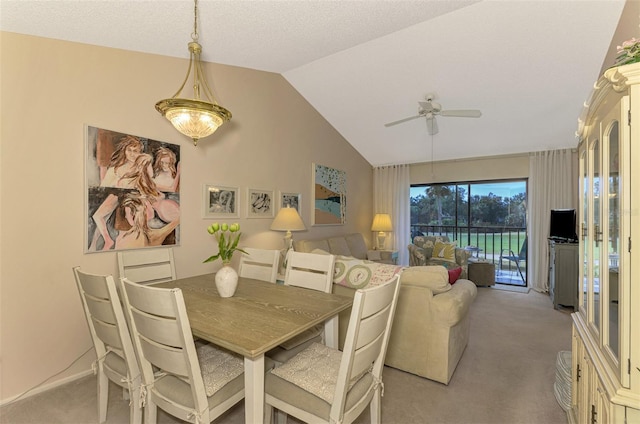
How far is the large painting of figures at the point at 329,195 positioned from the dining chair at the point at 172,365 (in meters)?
3.30

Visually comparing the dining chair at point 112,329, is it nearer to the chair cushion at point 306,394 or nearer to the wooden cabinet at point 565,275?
the chair cushion at point 306,394

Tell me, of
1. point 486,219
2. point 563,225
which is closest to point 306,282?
point 563,225

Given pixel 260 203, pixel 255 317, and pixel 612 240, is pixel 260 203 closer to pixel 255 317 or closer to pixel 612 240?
pixel 255 317

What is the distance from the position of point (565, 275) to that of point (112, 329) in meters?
4.93

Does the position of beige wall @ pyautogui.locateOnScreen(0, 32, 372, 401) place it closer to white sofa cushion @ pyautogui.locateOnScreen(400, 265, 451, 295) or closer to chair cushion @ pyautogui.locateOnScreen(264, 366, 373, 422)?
chair cushion @ pyautogui.locateOnScreen(264, 366, 373, 422)

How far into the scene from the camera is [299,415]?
132 cm

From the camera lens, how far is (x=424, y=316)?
2189 mm

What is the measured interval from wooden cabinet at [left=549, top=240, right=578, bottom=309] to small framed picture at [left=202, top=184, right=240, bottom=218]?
428 centimetres

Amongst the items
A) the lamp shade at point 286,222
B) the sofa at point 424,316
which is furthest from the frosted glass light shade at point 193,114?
the lamp shade at point 286,222

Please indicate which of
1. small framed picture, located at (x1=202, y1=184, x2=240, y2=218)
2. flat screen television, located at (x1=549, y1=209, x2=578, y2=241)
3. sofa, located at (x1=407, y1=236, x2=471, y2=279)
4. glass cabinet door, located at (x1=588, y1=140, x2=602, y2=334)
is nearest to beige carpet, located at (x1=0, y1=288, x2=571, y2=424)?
glass cabinet door, located at (x1=588, y1=140, x2=602, y2=334)

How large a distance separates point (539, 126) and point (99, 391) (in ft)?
18.8

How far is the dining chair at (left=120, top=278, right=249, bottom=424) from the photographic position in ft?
3.79

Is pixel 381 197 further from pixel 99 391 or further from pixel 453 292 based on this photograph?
pixel 99 391

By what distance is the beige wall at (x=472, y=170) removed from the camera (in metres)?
5.14
